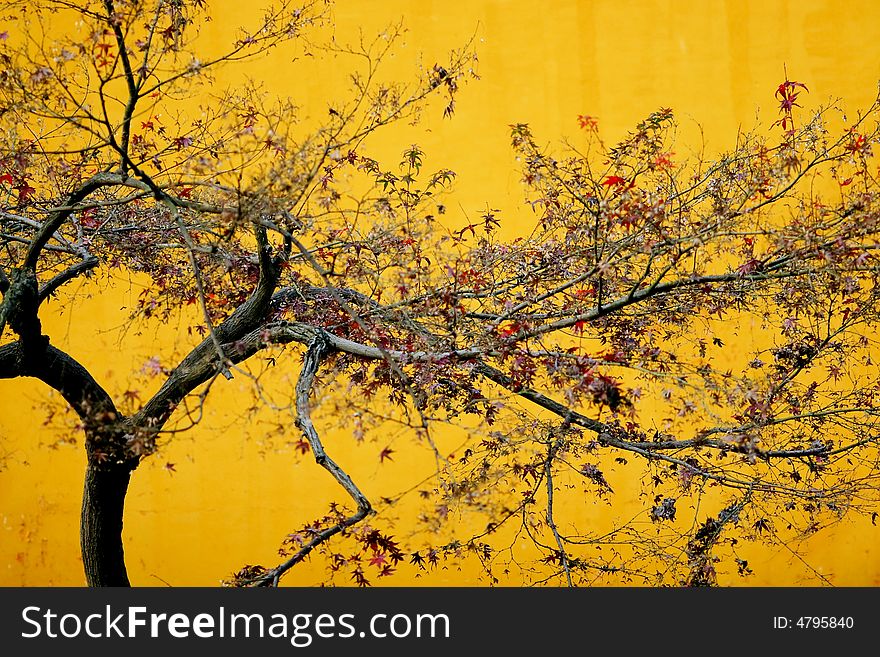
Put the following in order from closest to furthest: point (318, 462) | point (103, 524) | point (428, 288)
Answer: point (318, 462) → point (428, 288) → point (103, 524)

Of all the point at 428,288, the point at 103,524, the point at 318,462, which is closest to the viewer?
the point at 318,462

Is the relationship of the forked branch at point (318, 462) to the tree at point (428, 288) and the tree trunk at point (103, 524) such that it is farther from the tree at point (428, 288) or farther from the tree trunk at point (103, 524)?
the tree trunk at point (103, 524)

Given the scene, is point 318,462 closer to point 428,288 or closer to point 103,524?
point 428,288

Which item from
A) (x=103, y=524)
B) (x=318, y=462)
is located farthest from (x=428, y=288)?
(x=103, y=524)

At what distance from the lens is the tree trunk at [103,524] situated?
3041 millimetres

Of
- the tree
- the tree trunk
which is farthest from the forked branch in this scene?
the tree trunk

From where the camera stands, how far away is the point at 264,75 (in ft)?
15.4

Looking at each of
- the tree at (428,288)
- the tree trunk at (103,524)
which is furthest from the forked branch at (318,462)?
the tree trunk at (103,524)

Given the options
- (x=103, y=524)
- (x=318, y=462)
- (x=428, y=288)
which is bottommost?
(x=318, y=462)

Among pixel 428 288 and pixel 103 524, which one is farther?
pixel 103 524

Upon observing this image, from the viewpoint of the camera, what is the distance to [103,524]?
3.10m

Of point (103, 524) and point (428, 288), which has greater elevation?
point (428, 288)

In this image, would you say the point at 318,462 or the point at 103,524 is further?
the point at 103,524
